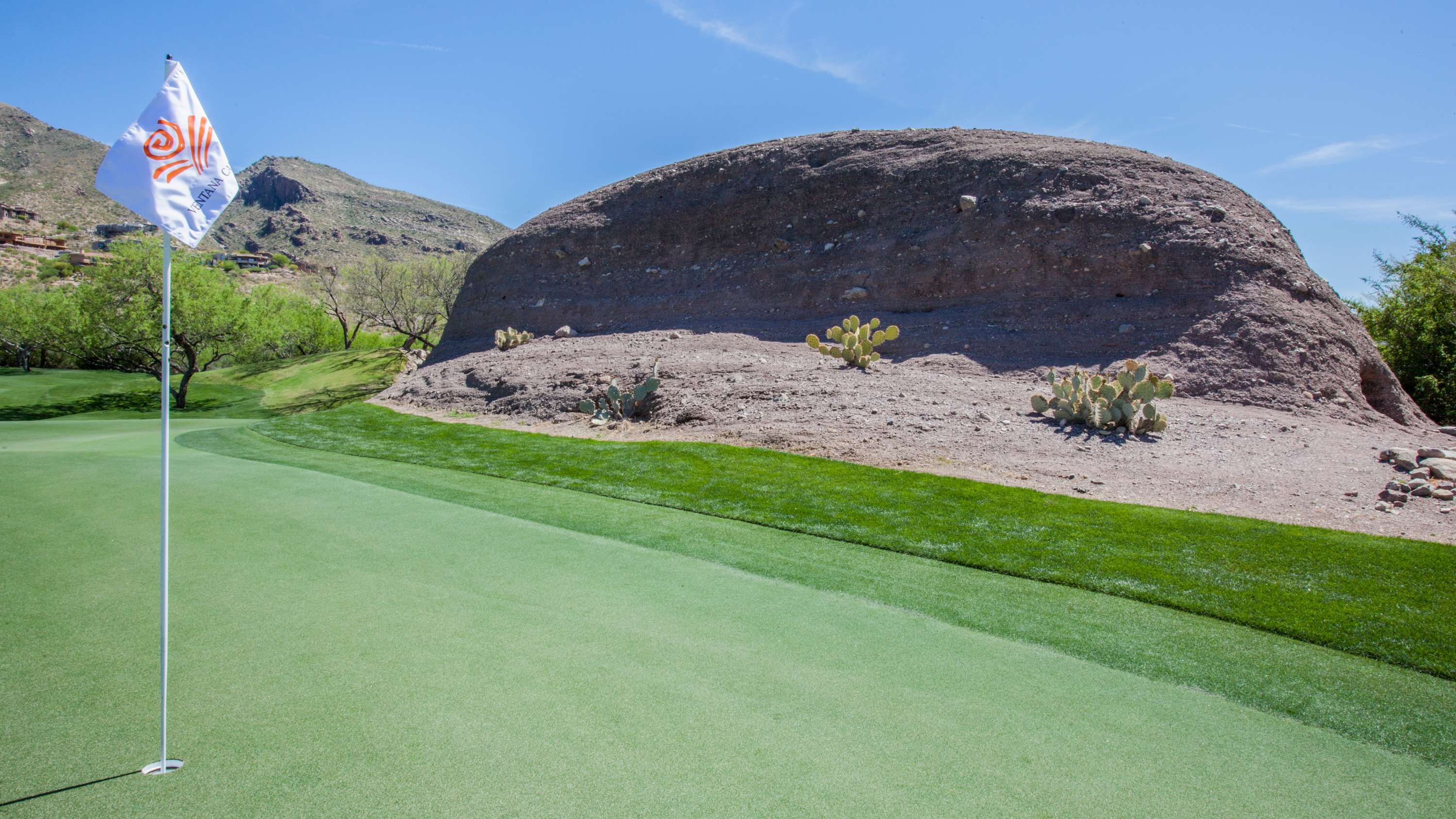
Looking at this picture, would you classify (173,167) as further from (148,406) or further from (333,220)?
(333,220)

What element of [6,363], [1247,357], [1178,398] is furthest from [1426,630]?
[6,363]

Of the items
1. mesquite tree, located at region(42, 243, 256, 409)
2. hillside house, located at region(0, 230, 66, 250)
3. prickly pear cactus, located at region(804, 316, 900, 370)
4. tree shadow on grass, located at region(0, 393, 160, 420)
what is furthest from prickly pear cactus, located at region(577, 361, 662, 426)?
hillside house, located at region(0, 230, 66, 250)

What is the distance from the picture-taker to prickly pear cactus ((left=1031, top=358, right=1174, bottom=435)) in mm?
9805

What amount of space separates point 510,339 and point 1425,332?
23.4 meters

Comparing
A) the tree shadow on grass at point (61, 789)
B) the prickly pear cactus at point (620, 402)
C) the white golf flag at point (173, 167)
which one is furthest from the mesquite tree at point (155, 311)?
the tree shadow on grass at point (61, 789)

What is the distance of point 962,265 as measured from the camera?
16.8m

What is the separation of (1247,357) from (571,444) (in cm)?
1247

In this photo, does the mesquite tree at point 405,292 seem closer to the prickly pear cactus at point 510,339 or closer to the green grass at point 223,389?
the green grass at point 223,389

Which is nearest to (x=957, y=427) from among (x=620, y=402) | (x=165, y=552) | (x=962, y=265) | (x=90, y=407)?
(x=620, y=402)

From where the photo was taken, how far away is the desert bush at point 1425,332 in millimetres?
15969

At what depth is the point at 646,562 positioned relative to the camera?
552cm

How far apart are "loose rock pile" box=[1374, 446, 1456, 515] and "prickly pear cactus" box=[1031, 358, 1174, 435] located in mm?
2525

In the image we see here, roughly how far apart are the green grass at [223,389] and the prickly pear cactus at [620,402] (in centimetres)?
1482

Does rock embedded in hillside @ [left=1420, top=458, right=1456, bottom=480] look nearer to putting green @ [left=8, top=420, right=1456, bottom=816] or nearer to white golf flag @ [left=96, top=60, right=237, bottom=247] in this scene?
putting green @ [left=8, top=420, right=1456, bottom=816]
